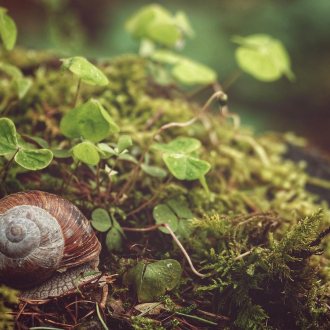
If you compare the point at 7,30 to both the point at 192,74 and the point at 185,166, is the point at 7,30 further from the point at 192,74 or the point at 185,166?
the point at 192,74

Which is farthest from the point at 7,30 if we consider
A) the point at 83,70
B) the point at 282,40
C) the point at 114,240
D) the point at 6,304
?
the point at 282,40

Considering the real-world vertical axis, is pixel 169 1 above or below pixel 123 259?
above

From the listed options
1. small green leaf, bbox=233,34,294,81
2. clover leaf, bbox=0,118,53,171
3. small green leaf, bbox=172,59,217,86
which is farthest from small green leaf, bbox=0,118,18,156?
small green leaf, bbox=233,34,294,81

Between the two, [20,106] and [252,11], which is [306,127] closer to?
[252,11]

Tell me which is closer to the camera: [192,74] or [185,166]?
[185,166]

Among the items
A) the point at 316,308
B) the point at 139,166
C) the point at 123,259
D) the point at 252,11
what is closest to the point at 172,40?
the point at 139,166

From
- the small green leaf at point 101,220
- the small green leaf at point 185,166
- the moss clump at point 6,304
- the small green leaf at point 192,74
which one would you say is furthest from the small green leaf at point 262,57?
the moss clump at point 6,304
